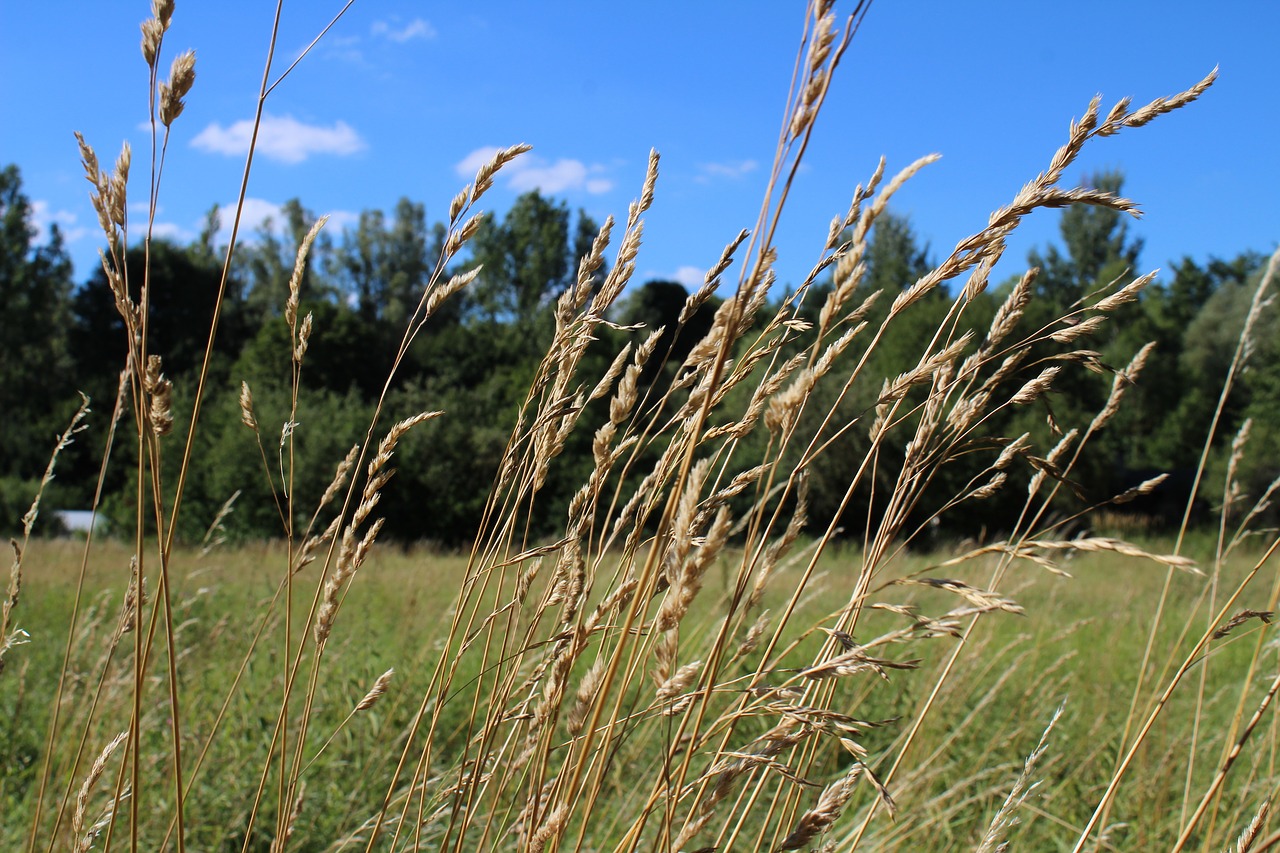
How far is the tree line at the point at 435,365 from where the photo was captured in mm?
23812

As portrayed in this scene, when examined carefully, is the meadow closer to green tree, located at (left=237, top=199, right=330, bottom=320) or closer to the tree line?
the tree line

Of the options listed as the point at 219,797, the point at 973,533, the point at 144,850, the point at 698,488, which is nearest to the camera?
the point at 698,488

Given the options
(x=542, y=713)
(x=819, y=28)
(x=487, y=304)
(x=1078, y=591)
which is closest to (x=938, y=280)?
(x=819, y=28)

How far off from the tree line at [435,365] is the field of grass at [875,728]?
9804mm

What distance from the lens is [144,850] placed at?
2.43 meters

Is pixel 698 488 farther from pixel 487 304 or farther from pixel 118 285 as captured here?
pixel 487 304

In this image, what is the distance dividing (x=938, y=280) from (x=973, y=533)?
26069 mm

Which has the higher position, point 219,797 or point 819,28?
point 819,28

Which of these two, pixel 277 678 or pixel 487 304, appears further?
pixel 487 304

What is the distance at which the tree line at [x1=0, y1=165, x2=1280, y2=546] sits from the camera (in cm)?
2381

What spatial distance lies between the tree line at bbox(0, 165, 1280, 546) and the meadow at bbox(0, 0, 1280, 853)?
10.7 meters

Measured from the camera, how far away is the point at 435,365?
3441 centimetres

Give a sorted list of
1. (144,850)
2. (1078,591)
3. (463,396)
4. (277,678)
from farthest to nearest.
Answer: (463,396) → (1078,591) → (277,678) → (144,850)

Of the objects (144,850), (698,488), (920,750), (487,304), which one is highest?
(487,304)
